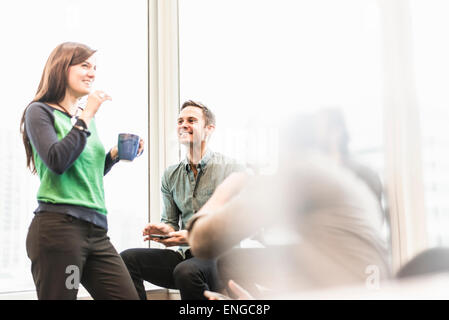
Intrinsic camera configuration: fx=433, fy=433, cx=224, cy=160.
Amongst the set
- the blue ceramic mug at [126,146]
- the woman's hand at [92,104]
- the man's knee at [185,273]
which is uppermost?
the woman's hand at [92,104]

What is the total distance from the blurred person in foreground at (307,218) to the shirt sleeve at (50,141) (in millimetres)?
359

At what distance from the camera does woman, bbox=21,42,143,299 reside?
2.99 ft

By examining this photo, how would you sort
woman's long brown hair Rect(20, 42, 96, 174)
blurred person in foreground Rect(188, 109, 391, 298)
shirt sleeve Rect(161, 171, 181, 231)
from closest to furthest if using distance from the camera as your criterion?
1. blurred person in foreground Rect(188, 109, 391, 298)
2. woman's long brown hair Rect(20, 42, 96, 174)
3. shirt sleeve Rect(161, 171, 181, 231)

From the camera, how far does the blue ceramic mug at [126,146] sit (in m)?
1.04

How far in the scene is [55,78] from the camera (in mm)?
1026

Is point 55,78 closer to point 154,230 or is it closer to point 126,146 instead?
point 126,146

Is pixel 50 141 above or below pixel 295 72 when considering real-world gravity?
below

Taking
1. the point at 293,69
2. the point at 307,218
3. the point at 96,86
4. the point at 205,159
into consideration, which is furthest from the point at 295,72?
the point at 96,86

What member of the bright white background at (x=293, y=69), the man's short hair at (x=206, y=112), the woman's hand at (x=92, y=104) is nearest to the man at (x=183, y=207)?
the man's short hair at (x=206, y=112)

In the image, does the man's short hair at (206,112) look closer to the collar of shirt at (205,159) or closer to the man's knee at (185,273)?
the collar of shirt at (205,159)

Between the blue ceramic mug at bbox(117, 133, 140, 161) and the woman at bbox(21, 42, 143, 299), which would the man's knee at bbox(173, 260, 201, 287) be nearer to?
the woman at bbox(21, 42, 143, 299)

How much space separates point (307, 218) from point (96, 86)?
1.01 meters

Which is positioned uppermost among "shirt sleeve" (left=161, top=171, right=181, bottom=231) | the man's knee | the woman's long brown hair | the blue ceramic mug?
the woman's long brown hair

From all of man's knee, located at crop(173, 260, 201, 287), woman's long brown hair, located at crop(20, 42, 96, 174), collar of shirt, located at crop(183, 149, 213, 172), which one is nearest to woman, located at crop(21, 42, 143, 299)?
woman's long brown hair, located at crop(20, 42, 96, 174)
